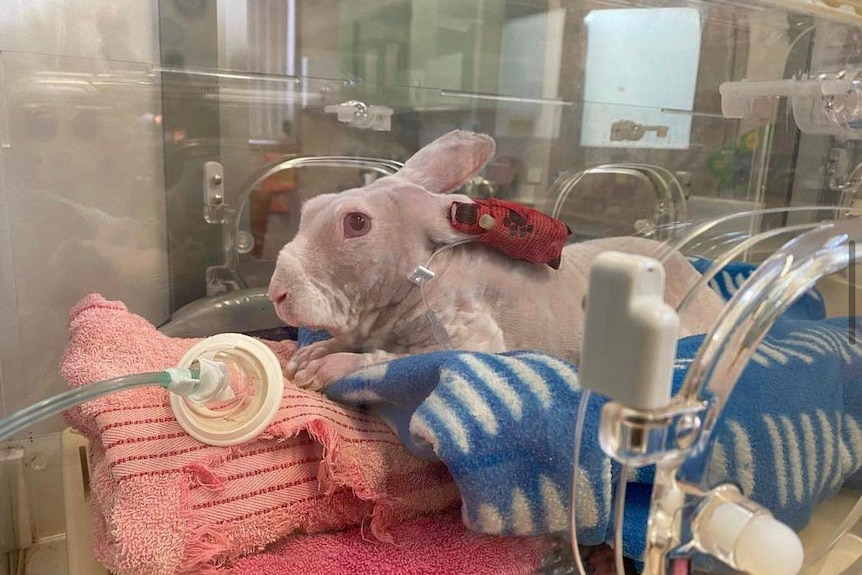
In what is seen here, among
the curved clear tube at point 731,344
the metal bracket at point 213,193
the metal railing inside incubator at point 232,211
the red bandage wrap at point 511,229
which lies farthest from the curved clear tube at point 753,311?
the metal bracket at point 213,193

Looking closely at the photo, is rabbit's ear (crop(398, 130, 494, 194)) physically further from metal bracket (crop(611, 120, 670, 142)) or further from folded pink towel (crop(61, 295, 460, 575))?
metal bracket (crop(611, 120, 670, 142))

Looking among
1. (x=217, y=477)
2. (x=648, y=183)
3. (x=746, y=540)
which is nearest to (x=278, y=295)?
(x=217, y=477)

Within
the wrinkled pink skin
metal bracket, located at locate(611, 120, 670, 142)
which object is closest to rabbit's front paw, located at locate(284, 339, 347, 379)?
the wrinkled pink skin

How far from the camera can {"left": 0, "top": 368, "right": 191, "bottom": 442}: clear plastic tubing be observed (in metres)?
0.46

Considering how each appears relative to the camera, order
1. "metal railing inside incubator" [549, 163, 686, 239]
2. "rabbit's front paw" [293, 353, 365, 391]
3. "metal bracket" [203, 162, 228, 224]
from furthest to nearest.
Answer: "metal railing inside incubator" [549, 163, 686, 239] → "metal bracket" [203, 162, 228, 224] → "rabbit's front paw" [293, 353, 365, 391]

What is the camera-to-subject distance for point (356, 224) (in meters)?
0.66

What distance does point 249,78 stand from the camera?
3.12 feet

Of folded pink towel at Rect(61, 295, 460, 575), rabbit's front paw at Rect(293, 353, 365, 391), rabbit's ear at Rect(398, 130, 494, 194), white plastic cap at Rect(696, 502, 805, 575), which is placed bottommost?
folded pink towel at Rect(61, 295, 460, 575)

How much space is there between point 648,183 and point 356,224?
716 mm

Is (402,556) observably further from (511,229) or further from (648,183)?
(648,183)

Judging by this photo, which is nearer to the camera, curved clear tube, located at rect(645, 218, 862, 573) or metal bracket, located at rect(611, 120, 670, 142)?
curved clear tube, located at rect(645, 218, 862, 573)

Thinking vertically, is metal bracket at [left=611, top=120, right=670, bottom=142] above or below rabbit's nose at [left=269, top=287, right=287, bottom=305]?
above

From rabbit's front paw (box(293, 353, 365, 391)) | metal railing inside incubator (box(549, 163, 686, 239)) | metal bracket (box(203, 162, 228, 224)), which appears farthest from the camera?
metal railing inside incubator (box(549, 163, 686, 239))

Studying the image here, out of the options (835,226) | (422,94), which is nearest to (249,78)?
(422,94)
